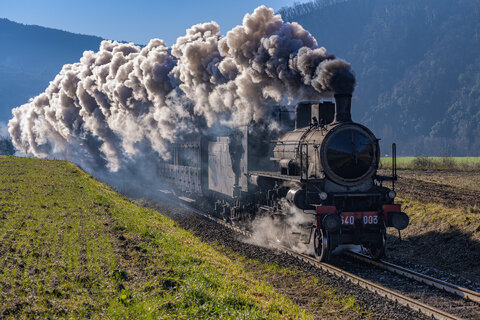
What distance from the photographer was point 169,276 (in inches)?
351

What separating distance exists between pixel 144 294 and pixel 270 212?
682 centimetres

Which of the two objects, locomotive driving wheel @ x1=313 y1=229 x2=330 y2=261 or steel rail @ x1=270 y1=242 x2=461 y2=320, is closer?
steel rail @ x1=270 y1=242 x2=461 y2=320

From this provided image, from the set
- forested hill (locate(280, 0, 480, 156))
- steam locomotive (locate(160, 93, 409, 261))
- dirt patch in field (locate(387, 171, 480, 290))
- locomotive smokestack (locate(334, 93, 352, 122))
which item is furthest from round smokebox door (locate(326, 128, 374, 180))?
forested hill (locate(280, 0, 480, 156))

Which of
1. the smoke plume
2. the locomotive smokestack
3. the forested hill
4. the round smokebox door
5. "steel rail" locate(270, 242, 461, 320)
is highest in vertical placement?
the forested hill

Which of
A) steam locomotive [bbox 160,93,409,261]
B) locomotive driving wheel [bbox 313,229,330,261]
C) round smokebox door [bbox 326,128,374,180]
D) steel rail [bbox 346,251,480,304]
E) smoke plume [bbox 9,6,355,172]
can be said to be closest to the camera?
steel rail [bbox 346,251,480,304]

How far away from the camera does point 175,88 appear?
26969 mm

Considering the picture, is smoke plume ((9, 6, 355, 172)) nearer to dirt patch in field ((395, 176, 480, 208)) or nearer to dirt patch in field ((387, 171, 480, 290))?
dirt patch in field ((387, 171, 480, 290))

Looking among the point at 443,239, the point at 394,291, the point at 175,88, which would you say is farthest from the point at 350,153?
the point at 175,88

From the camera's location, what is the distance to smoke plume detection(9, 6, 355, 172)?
603 inches

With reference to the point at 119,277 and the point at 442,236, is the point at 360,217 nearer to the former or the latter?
the point at 442,236

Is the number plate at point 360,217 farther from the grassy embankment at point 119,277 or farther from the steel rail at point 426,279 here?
the grassy embankment at point 119,277

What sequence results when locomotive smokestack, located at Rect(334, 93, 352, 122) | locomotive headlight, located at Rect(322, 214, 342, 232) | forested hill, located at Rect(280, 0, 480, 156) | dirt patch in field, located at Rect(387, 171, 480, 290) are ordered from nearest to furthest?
1. locomotive headlight, located at Rect(322, 214, 342, 232)
2. dirt patch in field, located at Rect(387, 171, 480, 290)
3. locomotive smokestack, located at Rect(334, 93, 352, 122)
4. forested hill, located at Rect(280, 0, 480, 156)

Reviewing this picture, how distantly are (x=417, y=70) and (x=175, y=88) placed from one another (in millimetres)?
111454

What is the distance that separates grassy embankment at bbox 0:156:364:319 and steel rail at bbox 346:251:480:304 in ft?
7.95
